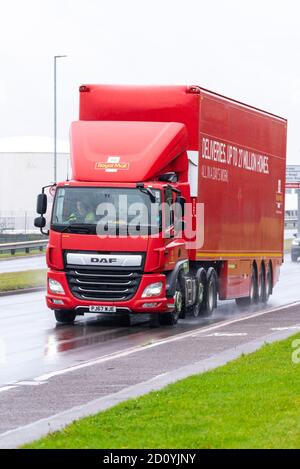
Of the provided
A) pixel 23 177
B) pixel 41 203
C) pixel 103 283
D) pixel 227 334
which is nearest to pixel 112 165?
pixel 41 203

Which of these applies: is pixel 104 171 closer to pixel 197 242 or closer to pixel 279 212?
pixel 197 242

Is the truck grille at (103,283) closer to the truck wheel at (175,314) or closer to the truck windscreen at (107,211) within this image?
the truck windscreen at (107,211)

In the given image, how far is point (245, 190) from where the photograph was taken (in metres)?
28.5

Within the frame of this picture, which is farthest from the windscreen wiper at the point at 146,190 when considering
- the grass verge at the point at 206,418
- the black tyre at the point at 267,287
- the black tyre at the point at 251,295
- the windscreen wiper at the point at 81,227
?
the black tyre at the point at 267,287

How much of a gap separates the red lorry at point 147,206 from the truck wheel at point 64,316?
2 cm

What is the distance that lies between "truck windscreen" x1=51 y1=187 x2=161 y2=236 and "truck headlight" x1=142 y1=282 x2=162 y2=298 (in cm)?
92

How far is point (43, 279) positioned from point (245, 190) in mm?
13740

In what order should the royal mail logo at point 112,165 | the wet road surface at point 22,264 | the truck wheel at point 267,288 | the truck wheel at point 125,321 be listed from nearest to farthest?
the royal mail logo at point 112,165, the truck wheel at point 125,321, the truck wheel at point 267,288, the wet road surface at point 22,264

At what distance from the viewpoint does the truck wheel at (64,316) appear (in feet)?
77.5

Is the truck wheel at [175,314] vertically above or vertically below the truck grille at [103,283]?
below

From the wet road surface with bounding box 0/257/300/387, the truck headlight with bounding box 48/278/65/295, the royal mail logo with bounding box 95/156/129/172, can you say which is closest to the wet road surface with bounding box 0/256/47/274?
the wet road surface with bounding box 0/257/300/387

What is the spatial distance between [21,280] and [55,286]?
16.5m

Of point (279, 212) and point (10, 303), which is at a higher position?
point (279, 212)
